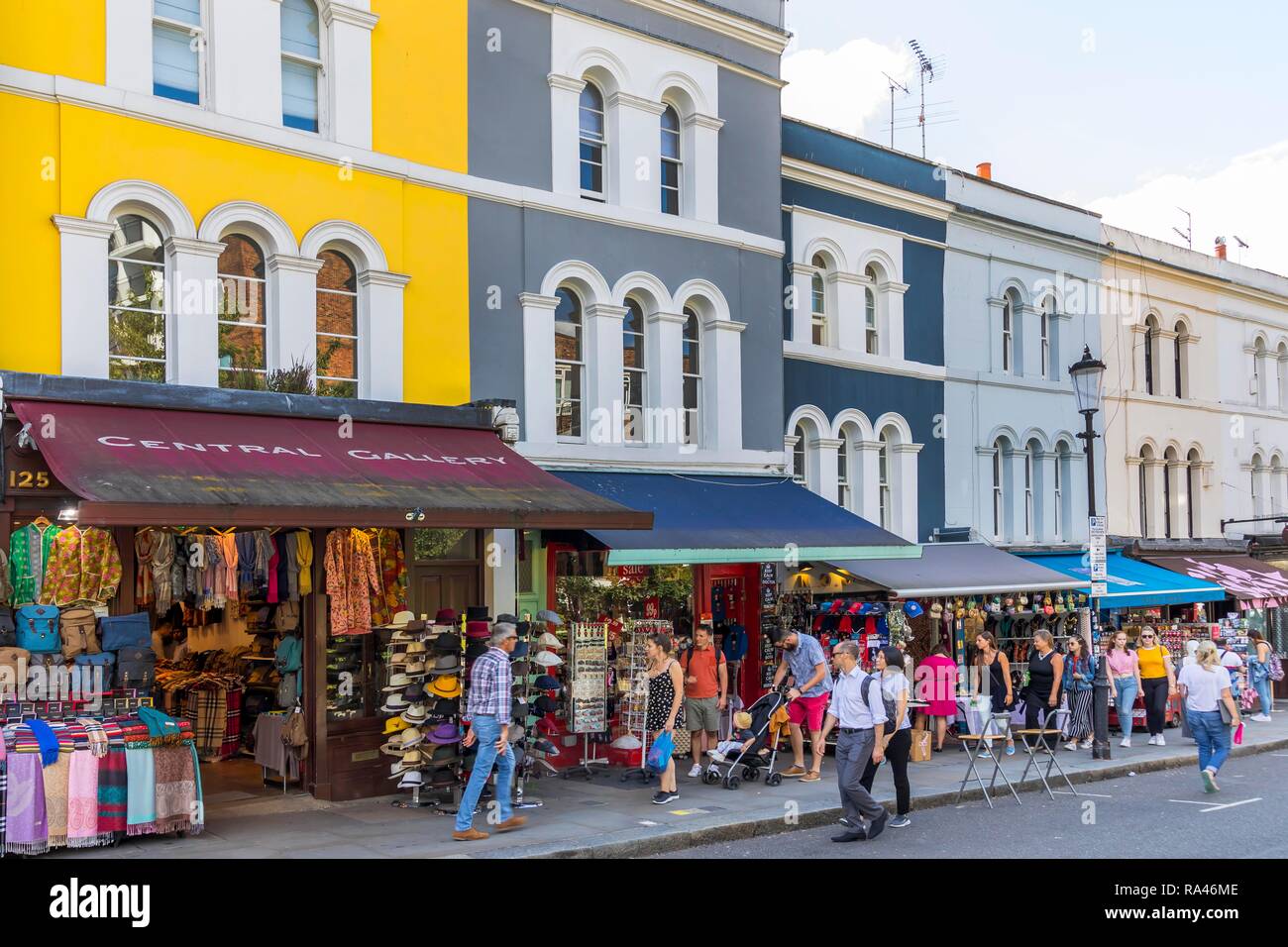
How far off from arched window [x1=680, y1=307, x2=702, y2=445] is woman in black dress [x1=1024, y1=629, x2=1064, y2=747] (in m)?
5.44

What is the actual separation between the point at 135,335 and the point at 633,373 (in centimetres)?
672

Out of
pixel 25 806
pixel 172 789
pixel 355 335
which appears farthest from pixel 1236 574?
pixel 25 806

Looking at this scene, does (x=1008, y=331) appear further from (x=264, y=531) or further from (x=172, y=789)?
(x=172, y=789)

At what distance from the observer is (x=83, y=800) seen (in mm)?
10148

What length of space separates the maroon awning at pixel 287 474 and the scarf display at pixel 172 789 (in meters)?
2.28

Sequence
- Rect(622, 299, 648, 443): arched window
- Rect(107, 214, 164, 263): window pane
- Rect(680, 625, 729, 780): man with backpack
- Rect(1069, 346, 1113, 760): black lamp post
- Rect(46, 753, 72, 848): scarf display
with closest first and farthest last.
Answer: Rect(46, 753, 72, 848): scarf display, Rect(107, 214, 164, 263): window pane, Rect(680, 625, 729, 780): man with backpack, Rect(622, 299, 648, 443): arched window, Rect(1069, 346, 1113, 760): black lamp post

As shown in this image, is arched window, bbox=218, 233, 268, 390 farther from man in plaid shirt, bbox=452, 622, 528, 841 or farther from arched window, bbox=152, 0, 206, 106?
man in plaid shirt, bbox=452, 622, 528, 841

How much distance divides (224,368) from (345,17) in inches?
169

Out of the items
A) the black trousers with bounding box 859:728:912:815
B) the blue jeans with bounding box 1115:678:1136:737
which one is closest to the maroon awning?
the black trousers with bounding box 859:728:912:815

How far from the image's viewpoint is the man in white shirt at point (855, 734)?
1112 cm

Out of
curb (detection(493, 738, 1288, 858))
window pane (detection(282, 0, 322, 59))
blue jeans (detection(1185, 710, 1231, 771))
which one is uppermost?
window pane (detection(282, 0, 322, 59))

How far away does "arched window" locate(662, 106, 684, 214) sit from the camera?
17.4 m

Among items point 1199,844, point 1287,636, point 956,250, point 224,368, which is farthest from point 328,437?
point 1287,636

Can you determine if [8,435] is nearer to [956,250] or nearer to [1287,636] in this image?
[956,250]
